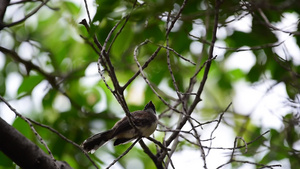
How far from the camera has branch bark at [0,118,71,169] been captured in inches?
99.2

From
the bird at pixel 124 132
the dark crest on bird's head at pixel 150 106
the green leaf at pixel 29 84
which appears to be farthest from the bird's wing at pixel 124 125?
the green leaf at pixel 29 84

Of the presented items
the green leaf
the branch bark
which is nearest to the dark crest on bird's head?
the green leaf

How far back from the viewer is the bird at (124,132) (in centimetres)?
360

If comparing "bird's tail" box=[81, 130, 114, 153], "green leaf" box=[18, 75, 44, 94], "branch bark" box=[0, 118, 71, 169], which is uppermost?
"branch bark" box=[0, 118, 71, 169]

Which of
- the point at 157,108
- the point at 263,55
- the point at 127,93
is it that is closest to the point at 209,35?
the point at 263,55

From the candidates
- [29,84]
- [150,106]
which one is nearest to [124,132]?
[150,106]

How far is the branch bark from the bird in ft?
2.97

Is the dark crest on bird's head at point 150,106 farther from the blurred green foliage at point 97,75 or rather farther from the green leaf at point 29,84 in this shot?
the green leaf at point 29,84

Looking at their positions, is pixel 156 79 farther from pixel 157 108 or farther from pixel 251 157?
pixel 251 157

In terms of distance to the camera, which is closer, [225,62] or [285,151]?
[285,151]

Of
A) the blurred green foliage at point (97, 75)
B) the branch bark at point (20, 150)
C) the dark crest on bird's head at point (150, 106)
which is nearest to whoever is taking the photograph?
the branch bark at point (20, 150)

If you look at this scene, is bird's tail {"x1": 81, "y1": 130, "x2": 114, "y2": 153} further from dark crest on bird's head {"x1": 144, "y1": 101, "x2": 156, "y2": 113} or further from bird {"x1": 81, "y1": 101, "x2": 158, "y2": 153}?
dark crest on bird's head {"x1": 144, "y1": 101, "x2": 156, "y2": 113}

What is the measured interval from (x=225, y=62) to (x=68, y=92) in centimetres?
258

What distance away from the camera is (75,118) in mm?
3906
